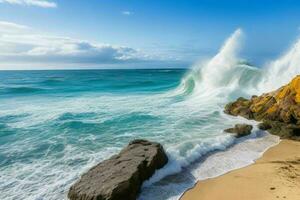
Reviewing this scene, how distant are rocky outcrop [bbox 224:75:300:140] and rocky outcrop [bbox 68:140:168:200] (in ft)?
16.7

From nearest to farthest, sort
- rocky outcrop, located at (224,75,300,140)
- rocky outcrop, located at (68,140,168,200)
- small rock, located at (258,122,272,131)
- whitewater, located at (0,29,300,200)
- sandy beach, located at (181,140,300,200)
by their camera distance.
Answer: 1. rocky outcrop, located at (68,140,168,200)
2. sandy beach, located at (181,140,300,200)
3. whitewater, located at (0,29,300,200)
4. rocky outcrop, located at (224,75,300,140)
5. small rock, located at (258,122,272,131)

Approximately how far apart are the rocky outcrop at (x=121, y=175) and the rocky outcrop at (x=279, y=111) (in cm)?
511

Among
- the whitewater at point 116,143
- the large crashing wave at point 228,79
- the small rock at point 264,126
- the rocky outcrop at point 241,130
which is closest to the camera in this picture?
the whitewater at point 116,143

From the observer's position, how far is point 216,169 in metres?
7.21

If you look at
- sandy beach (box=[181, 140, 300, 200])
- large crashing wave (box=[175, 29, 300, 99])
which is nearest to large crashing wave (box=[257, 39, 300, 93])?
large crashing wave (box=[175, 29, 300, 99])

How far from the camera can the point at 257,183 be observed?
619cm

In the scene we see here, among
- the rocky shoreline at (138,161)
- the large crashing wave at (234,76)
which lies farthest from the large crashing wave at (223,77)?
the rocky shoreline at (138,161)

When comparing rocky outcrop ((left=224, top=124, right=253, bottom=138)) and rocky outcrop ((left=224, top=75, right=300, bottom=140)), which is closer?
rocky outcrop ((left=224, top=124, right=253, bottom=138))

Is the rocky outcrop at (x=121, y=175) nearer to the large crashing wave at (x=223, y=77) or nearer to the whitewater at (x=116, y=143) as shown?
the whitewater at (x=116, y=143)

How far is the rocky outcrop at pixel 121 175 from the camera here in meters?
5.53

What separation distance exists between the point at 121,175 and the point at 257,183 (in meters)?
2.94

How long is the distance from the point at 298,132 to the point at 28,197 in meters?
8.49

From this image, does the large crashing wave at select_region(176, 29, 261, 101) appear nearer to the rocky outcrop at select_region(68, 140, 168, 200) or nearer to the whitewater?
the whitewater

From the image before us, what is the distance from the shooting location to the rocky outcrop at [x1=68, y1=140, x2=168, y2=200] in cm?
553
